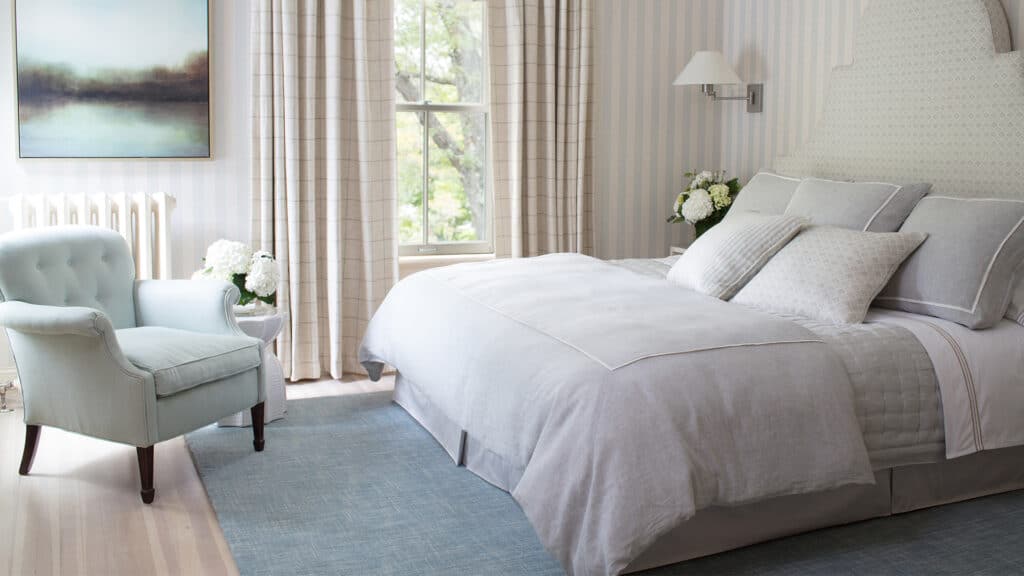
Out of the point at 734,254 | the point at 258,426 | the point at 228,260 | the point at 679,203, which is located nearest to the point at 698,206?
the point at 679,203

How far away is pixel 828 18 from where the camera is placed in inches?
181

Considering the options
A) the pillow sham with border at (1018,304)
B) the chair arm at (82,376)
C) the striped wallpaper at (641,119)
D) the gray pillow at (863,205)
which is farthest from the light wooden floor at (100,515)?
the pillow sham with border at (1018,304)

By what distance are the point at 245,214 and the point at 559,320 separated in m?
2.31

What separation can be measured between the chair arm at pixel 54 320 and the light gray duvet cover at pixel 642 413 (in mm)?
1169

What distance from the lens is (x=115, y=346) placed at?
3082 mm

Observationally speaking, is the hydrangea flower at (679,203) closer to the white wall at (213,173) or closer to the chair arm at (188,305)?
the white wall at (213,173)

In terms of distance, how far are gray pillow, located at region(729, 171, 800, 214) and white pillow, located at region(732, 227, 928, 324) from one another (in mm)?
682

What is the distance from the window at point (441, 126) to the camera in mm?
5020

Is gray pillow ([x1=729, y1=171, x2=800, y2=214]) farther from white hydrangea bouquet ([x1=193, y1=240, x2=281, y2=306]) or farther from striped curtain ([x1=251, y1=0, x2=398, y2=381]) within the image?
white hydrangea bouquet ([x1=193, y1=240, x2=281, y2=306])

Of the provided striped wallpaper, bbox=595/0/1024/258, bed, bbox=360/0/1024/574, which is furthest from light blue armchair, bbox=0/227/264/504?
striped wallpaper, bbox=595/0/1024/258

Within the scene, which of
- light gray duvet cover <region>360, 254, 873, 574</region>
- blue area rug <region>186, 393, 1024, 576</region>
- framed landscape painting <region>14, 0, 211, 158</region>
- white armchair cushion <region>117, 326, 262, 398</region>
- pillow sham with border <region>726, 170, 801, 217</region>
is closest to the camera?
light gray duvet cover <region>360, 254, 873, 574</region>

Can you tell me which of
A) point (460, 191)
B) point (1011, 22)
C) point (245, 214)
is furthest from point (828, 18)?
point (245, 214)

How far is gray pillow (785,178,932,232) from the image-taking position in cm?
356

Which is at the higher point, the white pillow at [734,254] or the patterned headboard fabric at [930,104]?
the patterned headboard fabric at [930,104]
